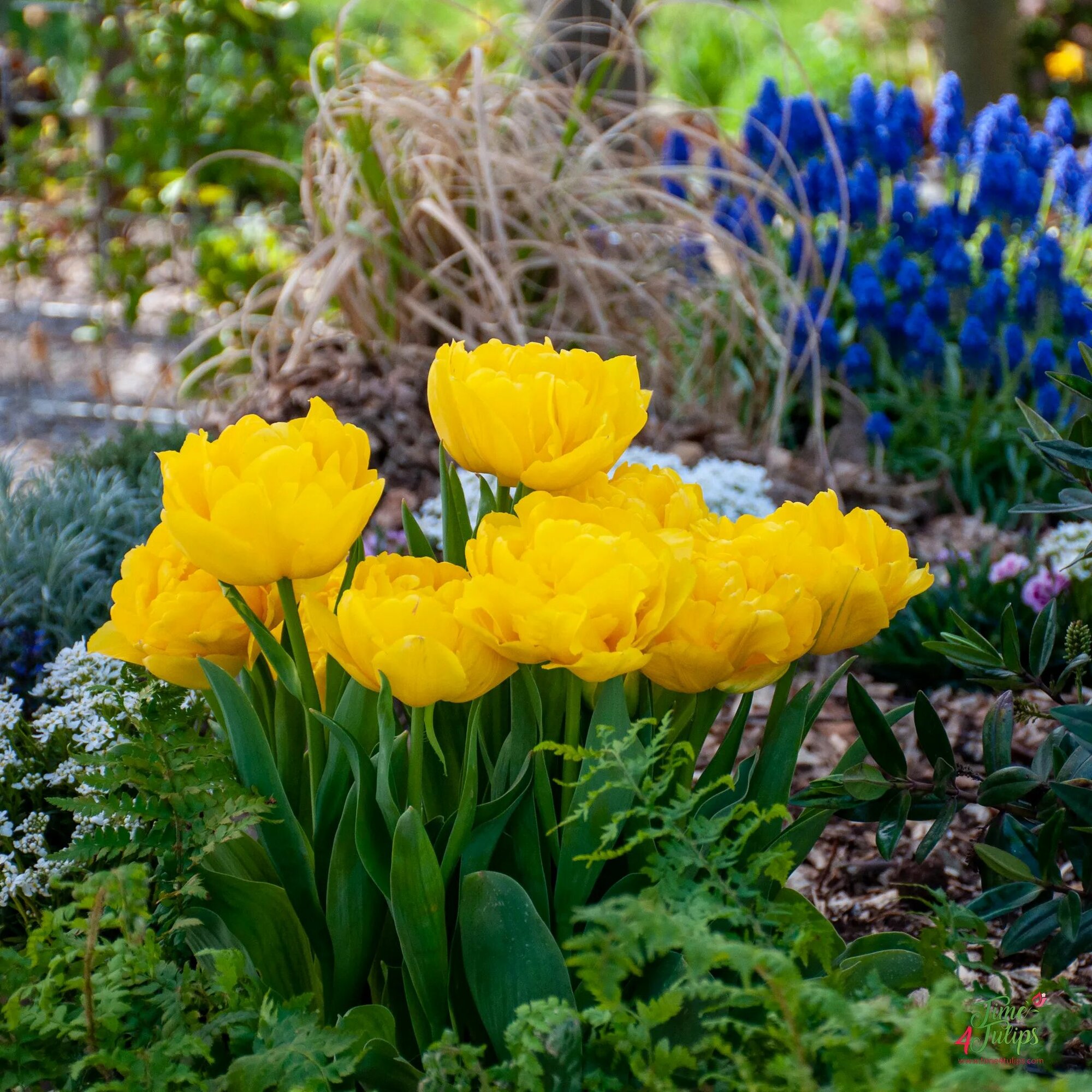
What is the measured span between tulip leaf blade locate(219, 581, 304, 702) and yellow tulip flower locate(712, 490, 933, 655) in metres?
0.37

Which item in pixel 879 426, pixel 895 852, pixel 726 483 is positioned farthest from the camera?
pixel 879 426

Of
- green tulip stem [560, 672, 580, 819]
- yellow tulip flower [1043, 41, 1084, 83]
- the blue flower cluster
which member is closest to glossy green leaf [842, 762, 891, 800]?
green tulip stem [560, 672, 580, 819]

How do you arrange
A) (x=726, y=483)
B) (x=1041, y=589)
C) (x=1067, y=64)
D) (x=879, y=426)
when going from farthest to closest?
(x=1067, y=64) → (x=879, y=426) → (x=726, y=483) → (x=1041, y=589)

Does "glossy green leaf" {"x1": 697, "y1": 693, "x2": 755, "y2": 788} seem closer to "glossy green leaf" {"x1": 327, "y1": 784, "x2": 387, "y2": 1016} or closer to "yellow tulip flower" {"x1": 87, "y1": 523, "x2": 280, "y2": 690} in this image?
"glossy green leaf" {"x1": 327, "y1": 784, "x2": 387, "y2": 1016}

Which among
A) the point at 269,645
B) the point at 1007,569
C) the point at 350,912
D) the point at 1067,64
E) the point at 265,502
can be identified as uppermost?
the point at 1067,64

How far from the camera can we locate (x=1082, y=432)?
43.6 inches

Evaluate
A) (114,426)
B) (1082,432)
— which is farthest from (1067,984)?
(114,426)

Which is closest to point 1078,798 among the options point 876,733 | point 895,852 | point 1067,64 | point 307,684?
point 876,733

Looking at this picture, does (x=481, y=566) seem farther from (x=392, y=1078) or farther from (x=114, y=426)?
(x=114, y=426)

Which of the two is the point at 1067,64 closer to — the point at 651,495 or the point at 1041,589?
the point at 1041,589

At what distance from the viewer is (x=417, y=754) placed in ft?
3.08

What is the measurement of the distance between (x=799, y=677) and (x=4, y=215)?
381cm

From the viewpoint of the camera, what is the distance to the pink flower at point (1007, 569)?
2461mm

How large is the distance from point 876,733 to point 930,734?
0.20 feet
